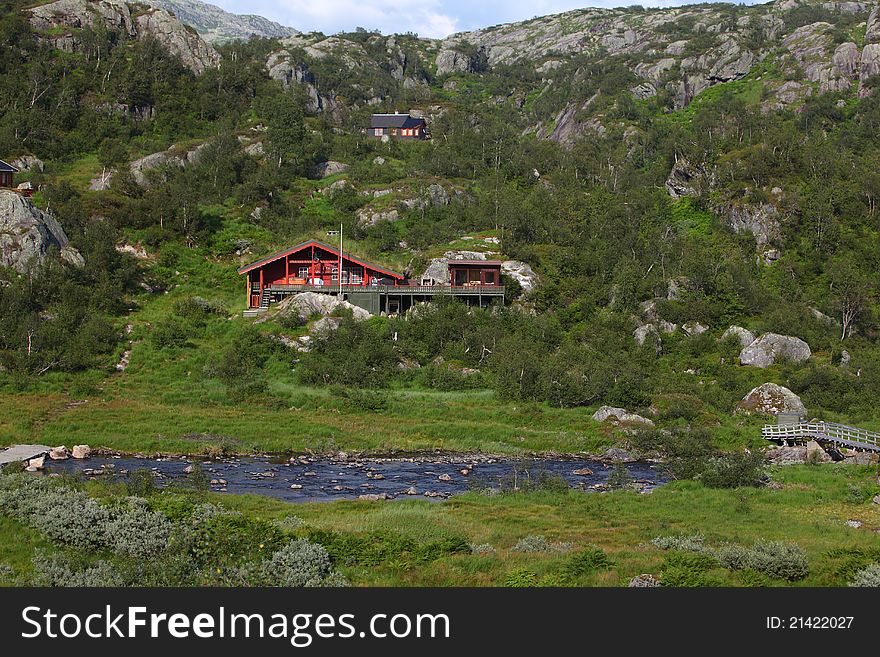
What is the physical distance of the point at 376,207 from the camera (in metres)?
99.2

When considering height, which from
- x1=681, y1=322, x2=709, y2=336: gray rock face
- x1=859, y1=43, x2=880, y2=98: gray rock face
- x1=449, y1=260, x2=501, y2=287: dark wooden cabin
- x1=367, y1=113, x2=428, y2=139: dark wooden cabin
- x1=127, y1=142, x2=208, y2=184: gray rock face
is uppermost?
x1=859, y1=43, x2=880, y2=98: gray rock face

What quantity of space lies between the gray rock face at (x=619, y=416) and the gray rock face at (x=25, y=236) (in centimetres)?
5060

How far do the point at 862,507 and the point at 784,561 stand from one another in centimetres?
1597

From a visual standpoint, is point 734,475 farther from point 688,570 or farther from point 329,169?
point 329,169

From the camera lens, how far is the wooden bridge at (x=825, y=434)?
1932 inches

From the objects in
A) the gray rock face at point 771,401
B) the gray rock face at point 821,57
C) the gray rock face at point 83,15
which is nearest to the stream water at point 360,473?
the gray rock face at point 771,401

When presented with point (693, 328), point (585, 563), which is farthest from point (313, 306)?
point (585, 563)

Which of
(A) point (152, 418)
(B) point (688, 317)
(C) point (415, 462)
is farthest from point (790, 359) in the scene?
(A) point (152, 418)

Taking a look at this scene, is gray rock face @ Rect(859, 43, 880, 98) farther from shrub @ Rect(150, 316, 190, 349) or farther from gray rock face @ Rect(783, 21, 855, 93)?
shrub @ Rect(150, 316, 190, 349)

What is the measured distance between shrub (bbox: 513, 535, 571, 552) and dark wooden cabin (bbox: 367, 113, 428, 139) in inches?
4784

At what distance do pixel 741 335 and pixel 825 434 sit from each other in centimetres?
1959

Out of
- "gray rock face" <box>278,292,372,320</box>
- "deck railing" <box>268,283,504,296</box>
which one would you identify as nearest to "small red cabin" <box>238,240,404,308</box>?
"deck railing" <box>268,283,504,296</box>

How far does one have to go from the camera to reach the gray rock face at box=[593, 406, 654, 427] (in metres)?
54.9

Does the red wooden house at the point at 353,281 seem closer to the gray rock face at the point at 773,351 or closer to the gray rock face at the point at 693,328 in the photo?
the gray rock face at the point at 693,328
